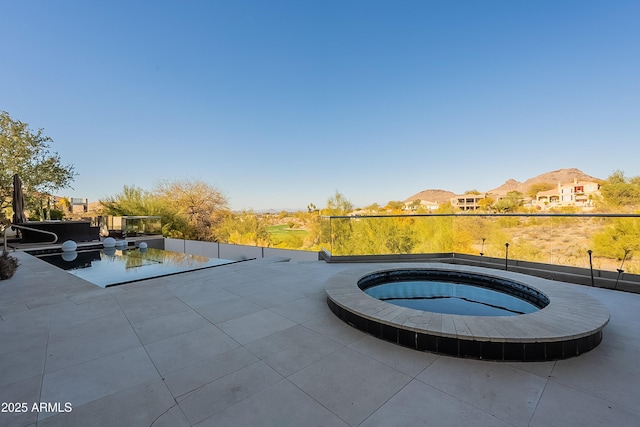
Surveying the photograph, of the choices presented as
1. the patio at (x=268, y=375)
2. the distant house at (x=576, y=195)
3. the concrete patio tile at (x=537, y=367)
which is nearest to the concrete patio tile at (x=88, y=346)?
the patio at (x=268, y=375)

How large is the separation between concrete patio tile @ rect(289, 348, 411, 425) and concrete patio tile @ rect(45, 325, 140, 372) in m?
1.60

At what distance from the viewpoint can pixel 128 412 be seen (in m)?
1.44

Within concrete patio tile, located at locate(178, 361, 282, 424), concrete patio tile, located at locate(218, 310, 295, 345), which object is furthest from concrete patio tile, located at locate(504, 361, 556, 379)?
concrete patio tile, located at locate(218, 310, 295, 345)

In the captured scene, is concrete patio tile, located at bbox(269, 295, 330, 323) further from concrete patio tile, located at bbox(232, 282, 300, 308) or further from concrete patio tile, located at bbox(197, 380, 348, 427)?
concrete patio tile, located at bbox(197, 380, 348, 427)

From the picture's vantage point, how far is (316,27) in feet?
35.2

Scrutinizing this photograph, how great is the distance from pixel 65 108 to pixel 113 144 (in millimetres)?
3011

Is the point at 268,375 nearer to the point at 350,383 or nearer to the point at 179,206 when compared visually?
the point at 350,383

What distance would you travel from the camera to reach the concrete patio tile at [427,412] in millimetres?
1354

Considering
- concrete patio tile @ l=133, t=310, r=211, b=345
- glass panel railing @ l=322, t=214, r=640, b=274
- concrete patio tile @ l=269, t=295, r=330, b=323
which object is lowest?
concrete patio tile @ l=269, t=295, r=330, b=323

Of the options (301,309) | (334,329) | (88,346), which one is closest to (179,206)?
(88,346)

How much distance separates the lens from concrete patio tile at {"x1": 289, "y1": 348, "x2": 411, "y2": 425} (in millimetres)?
1480

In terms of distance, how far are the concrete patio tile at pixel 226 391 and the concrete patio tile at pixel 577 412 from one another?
61.3 inches

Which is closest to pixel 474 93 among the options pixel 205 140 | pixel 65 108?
pixel 205 140

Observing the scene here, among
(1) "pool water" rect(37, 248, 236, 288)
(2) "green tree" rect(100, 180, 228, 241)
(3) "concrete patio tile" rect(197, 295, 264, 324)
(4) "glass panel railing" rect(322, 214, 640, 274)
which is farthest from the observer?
(2) "green tree" rect(100, 180, 228, 241)
